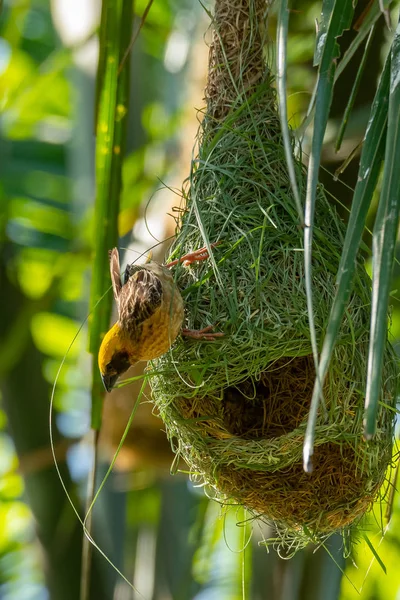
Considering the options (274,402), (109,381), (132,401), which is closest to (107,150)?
(109,381)

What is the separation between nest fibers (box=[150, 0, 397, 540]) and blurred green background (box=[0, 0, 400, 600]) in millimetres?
635

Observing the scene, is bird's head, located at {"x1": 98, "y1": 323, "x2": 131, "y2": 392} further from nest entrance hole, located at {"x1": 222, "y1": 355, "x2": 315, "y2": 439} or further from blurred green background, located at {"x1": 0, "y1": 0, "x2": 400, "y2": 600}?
blurred green background, located at {"x1": 0, "y1": 0, "x2": 400, "y2": 600}

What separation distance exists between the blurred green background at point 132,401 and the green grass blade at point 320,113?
139 centimetres

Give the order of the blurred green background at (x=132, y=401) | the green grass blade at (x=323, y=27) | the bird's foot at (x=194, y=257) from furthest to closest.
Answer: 1. the blurred green background at (x=132, y=401)
2. the bird's foot at (x=194, y=257)
3. the green grass blade at (x=323, y=27)

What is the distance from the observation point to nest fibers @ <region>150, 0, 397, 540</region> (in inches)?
77.0

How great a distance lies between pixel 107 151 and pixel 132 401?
1.80 m

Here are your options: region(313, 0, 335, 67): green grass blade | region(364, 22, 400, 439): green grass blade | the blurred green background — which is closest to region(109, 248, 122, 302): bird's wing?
the blurred green background

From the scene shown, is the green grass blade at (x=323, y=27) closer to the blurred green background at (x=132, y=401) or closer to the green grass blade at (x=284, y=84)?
the green grass blade at (x=284, y=84)

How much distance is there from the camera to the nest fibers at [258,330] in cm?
196

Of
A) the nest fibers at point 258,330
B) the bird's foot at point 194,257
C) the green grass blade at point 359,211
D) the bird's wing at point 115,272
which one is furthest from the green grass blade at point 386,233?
the bird's wing at point 115,272

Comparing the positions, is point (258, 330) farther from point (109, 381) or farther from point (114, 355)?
point (109, 381)

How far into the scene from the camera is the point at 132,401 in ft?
11.9

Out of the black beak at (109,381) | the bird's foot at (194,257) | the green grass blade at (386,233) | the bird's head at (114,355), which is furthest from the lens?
the black beak at (109,381)

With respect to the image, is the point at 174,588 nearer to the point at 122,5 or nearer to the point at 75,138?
the point at 75,138
